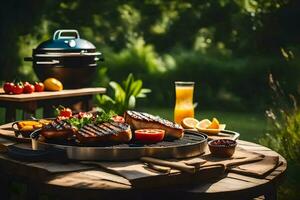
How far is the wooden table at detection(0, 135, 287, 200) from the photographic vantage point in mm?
2637

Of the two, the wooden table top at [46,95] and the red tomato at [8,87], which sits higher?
the red tomato at [8,87]

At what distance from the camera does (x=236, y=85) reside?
45.4 feet

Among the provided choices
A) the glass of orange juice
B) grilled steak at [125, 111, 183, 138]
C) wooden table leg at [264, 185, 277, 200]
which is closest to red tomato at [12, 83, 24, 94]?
the glass of orange juice

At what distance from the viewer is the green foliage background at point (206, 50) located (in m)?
12.5

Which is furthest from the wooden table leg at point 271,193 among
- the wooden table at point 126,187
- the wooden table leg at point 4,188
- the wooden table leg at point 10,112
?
the wooden table leg at point 10,112

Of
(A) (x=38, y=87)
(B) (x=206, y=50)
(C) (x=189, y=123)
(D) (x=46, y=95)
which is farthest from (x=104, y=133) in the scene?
(B) (x=206, y=50)

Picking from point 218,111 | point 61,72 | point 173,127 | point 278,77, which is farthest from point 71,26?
point 173,127

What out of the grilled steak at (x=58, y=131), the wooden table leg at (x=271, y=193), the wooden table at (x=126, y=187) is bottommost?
the wooden table leg at (x=271, y=193)

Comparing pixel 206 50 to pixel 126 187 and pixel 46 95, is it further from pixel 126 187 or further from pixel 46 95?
pixel 126 187

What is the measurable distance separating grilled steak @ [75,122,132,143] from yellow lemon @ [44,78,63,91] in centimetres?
293

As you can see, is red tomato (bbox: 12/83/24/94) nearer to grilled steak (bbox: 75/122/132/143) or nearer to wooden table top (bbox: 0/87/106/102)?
wooden table top (bbox: 0/87/106/102)

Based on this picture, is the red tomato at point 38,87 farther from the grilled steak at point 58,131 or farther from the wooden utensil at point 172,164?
the wooden utensil at point 172,164

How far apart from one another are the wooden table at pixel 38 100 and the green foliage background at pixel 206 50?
15.9 feet

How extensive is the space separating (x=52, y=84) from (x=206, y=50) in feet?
36.8
